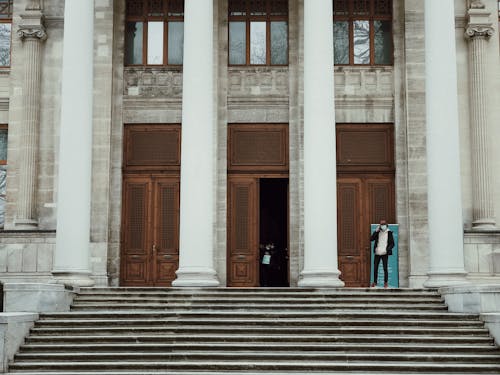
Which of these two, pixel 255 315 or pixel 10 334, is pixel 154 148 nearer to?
pixel 255 315

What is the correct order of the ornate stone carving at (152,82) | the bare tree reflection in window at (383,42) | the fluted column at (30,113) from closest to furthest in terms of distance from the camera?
the fluted column at (30,113) → the ornate stone carving at (152,82) → the bare tree reflection in window at (383,42)

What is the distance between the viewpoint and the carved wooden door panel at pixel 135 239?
2653cm

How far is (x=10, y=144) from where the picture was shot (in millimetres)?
26828

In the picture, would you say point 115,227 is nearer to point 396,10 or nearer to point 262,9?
point 262,9

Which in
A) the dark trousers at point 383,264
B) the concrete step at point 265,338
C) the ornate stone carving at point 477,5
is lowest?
the concrete step at point 265,338

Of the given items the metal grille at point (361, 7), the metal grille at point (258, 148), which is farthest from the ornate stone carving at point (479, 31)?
the metal grille at point (258, 148)

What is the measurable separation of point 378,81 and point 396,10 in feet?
7.96

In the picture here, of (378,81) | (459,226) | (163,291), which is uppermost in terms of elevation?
(378,81)

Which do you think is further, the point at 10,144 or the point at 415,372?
the point at 10,144

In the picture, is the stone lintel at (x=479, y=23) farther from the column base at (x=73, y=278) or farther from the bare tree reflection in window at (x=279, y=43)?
the column base at (x=73, y=278)

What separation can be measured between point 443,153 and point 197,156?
6778 millimetres

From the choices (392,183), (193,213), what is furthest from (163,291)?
(392,183)

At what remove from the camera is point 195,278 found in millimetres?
22312

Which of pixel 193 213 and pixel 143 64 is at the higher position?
pixel 143 64
